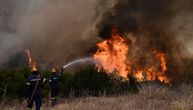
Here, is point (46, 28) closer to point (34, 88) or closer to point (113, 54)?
point (113, 54)

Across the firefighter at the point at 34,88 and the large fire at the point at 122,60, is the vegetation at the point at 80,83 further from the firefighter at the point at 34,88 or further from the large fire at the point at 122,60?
the firefighter at the point at 34,88

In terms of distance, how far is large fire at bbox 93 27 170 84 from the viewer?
3030 centimetres

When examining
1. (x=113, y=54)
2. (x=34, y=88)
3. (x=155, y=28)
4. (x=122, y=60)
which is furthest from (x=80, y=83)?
(x=34, y=88)

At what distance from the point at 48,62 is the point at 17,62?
2195 mm

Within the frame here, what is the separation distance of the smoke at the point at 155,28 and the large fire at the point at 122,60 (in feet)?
1.40

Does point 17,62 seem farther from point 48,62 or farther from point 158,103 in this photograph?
point 158,103

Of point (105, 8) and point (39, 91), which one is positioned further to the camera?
point (105, 8)

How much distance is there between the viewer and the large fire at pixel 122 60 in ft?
99.4

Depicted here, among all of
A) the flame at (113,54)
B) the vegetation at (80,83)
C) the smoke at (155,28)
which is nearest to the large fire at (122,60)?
the flame at (113,54)

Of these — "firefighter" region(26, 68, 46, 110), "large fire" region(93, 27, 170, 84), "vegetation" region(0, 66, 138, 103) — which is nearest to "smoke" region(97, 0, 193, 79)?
"large fire" region(93, 27, 170, 84)

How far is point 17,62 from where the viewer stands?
3081cm

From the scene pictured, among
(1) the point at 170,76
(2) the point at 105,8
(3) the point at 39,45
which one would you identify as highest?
(2) the point at 105,8

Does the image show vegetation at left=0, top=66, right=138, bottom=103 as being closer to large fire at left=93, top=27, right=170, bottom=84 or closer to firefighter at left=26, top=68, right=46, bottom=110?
large fire at left=93, top=27, right=170, bottom=84

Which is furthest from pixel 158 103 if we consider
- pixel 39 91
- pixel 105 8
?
pixel 105 8
